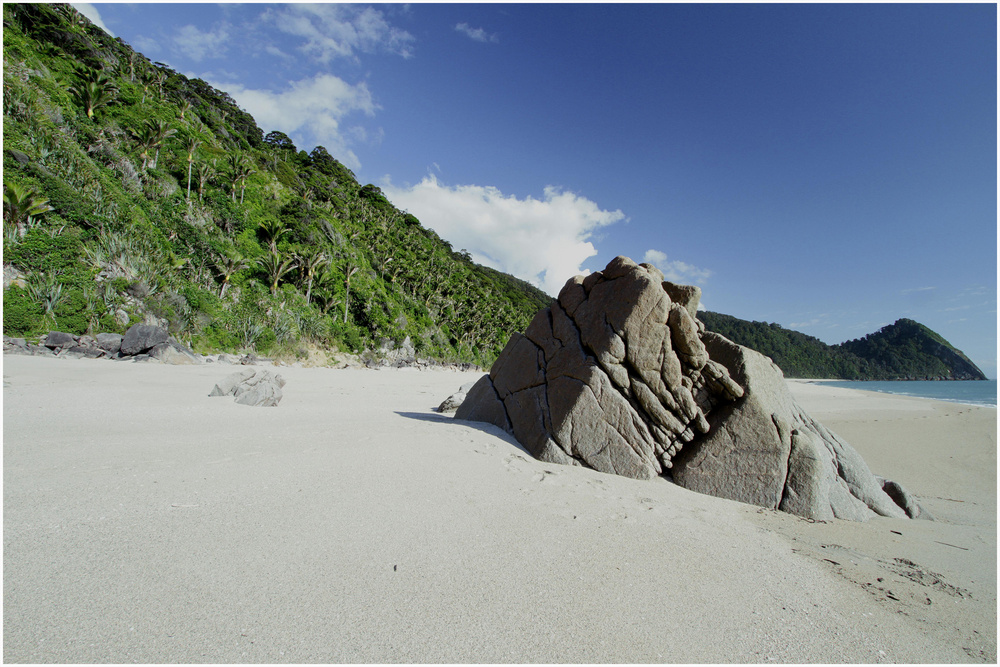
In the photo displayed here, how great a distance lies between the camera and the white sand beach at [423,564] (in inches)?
71.4

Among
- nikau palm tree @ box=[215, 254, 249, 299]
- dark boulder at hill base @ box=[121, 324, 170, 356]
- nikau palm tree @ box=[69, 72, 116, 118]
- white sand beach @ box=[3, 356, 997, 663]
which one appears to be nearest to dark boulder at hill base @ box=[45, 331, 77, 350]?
dark boulder at hill base @ box=[121, 324, 170, 356]

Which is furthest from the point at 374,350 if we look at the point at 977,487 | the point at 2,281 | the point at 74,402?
the point at 977,487

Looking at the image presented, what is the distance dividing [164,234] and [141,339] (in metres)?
14.8

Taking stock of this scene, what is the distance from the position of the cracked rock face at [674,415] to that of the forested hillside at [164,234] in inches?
886

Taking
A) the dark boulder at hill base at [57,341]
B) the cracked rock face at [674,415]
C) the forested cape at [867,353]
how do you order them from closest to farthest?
the cracked rock face at [674,415] < the dark boulder at hill base at [57,341] < the forested cape at [867,353]

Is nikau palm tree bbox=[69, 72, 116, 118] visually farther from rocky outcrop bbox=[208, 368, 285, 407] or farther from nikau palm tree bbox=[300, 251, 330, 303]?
rocky outcrop bbox=[208, 368, 285, 407]

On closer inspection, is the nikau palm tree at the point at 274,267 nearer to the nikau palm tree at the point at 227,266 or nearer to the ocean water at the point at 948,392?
the nikau palm tree at the point at 227,266

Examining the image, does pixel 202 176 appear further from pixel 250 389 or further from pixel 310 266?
pixel 250 389

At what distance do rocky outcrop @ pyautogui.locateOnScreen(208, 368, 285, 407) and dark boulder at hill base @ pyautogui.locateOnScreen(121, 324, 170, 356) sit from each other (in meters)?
9.67

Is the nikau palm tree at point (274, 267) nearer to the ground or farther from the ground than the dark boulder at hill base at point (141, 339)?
farther from the ground

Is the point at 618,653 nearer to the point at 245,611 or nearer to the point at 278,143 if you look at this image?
the point at 245,611

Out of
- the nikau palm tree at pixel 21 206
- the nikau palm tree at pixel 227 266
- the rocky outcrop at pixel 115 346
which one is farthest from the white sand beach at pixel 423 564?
the nikau palm tree at pixel 227 266

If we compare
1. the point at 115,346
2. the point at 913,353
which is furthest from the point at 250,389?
the point at 913,353

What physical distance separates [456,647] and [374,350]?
1307 inches
